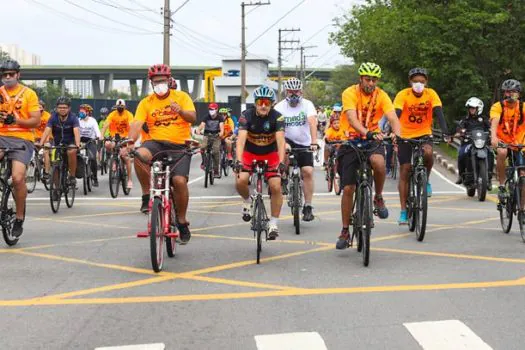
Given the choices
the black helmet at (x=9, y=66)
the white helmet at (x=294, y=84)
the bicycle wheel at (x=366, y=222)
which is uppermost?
the black helmet at (x=9, y=66)

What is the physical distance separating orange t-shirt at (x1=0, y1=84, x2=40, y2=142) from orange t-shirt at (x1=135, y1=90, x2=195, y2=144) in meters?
1.32

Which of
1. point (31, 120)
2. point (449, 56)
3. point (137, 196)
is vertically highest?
point (449, 56)

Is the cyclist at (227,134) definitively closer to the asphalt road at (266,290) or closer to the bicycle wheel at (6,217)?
the asphalt road at (266,290)

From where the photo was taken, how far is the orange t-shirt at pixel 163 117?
27.2ft

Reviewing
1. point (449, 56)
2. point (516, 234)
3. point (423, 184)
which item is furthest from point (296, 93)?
point (449, 56)

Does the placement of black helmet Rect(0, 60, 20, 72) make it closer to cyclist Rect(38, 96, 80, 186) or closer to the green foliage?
cyclist Rect(38, 96, 80, 186)

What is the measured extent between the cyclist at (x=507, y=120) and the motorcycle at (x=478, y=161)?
3400 mm

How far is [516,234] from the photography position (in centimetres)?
966

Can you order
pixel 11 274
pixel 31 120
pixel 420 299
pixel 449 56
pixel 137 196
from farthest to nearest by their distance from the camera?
1. pixel 449 56
2. pixel 137 196
3. pixel 31 120
4. pixel 11 274
5. pixel 420 299

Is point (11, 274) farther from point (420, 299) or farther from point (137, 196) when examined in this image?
point (137, 196)

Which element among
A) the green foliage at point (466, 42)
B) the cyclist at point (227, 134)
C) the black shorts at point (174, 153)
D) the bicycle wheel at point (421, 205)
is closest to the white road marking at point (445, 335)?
the black shorts at point (174, 153)

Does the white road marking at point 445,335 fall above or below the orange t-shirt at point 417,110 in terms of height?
below

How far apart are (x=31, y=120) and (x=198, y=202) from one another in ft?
19.4

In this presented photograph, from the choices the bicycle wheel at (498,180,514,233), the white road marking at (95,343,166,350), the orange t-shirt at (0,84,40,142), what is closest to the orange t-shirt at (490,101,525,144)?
the bicycle wheel at (498,180,514,233)
